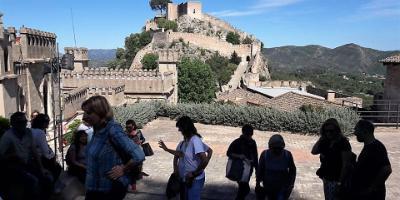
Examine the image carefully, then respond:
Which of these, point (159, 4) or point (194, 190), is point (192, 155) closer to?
point (194, 190)

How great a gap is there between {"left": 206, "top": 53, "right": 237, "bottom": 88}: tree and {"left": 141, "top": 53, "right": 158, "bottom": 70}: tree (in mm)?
10875

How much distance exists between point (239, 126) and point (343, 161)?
1209 cm

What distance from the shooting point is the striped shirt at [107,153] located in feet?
11.3

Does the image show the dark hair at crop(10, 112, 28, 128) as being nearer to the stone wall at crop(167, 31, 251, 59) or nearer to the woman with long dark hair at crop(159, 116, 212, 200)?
the woman with long dark hair at crop(159, 116, 212, 200)

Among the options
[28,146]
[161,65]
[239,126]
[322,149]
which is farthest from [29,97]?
[322,149]

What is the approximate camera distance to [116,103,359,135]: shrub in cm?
1513

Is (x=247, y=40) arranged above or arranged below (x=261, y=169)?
above

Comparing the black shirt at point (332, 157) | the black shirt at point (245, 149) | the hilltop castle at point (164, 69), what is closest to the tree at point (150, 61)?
the hilltop castle at point (164, 69)

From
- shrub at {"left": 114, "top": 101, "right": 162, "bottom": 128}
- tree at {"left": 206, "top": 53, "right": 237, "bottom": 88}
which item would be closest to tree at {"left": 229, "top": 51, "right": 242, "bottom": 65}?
tree at {"left": 206, "top": 53, "right": 237, "bottom": 88}

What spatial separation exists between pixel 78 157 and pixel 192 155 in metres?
2.05

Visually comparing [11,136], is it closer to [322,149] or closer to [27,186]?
[27,186]

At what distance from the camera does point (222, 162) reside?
1112 cm

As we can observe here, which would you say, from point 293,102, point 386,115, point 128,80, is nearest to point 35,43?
point 128,80

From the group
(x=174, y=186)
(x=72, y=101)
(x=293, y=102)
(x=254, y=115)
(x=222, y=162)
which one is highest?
(x=174, y=186)
